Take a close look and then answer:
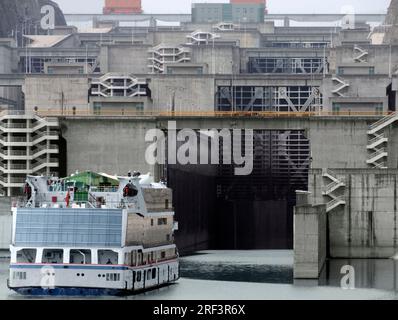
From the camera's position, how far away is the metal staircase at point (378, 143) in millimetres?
126500

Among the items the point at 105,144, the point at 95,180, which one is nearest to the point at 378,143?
the point at 105,144

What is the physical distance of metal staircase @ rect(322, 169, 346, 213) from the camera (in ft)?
385

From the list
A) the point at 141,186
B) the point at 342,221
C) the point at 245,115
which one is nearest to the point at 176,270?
the point at 141,186

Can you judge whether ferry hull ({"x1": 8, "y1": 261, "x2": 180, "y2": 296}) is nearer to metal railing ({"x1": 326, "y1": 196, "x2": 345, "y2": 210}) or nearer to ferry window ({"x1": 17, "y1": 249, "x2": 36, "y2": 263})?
ferry window ({"x1": 17, "y1": 249, "x2": 36, "y2": 263})

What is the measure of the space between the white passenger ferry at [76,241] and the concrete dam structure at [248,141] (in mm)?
21698

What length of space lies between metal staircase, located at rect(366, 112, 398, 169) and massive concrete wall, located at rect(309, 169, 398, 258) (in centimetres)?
915

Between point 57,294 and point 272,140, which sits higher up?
point 272,140

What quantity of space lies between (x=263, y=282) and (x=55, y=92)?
80.3 metres

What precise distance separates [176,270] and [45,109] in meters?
81.0

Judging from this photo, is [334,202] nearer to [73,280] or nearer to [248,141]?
[248,141]

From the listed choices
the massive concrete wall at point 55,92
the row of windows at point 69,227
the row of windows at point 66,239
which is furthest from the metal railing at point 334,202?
the massive concrete wall at point 55,92

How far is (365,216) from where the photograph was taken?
117000 millimetres

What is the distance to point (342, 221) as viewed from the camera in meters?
→ 117
